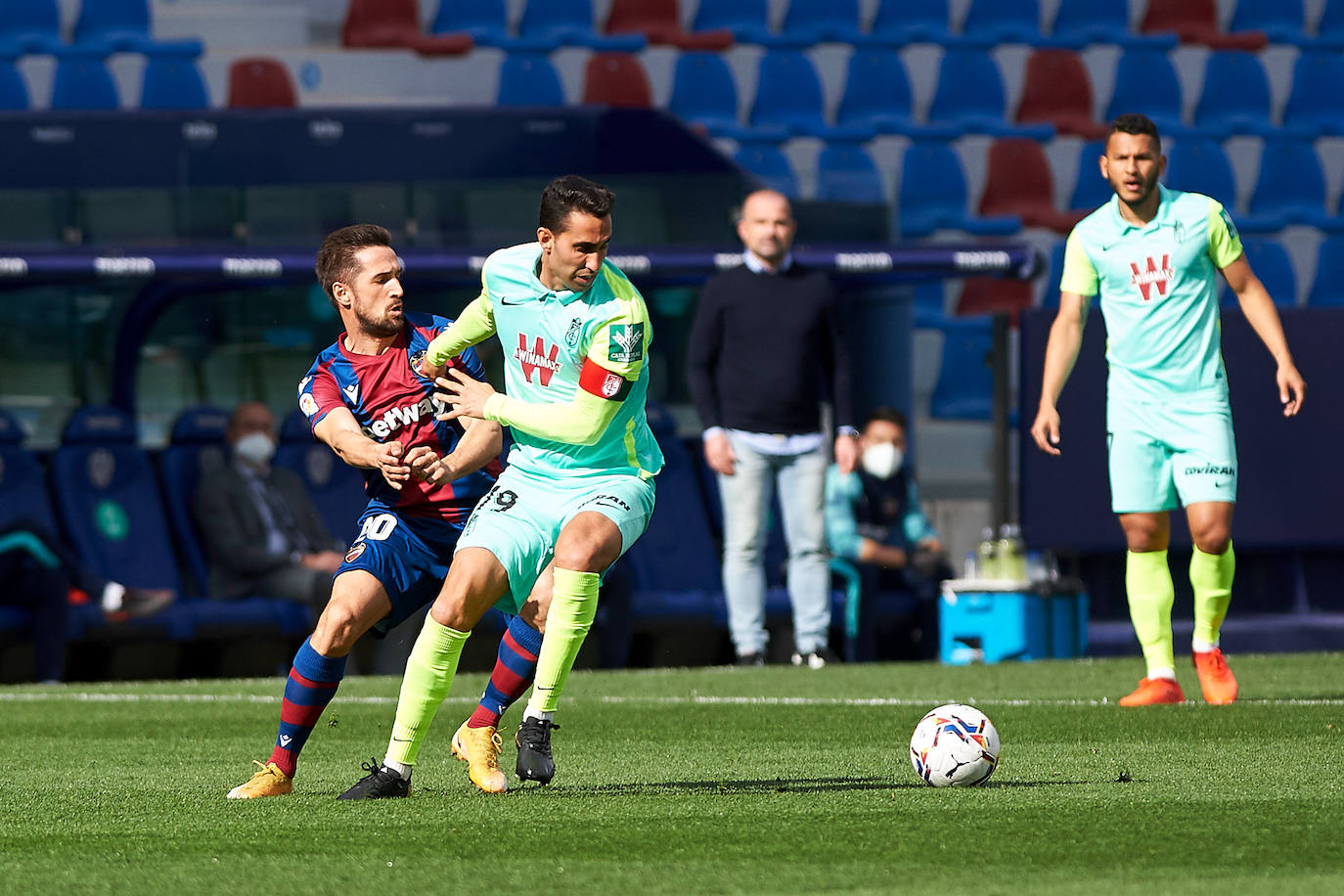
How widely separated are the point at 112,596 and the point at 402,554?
4.94 m

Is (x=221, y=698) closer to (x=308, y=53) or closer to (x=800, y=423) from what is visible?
(x=800, y=423)

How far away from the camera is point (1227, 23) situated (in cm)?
1819

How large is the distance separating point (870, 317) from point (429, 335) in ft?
21.0

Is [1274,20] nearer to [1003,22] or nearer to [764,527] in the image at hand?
[1003,22]

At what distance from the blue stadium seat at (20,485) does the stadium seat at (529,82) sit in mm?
6483

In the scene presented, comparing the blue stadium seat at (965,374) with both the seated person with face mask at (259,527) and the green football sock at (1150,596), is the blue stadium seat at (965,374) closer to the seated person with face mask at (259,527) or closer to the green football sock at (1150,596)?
the seated person with face mask at (259,527)

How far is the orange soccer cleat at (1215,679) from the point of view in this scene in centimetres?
701

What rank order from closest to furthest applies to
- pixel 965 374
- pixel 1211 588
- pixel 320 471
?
pixel 1211 588
pixel 320 471
pixel 965 374

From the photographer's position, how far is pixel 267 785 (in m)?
4.87

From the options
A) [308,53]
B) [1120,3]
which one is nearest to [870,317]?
[308,53]

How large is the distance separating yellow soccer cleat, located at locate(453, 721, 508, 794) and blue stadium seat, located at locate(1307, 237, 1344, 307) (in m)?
12.7

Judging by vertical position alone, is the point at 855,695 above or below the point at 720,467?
below

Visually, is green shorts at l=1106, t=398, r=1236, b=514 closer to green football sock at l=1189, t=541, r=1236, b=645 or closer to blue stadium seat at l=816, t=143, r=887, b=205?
green football sock at l=1189, t=541, r=1236, b=645

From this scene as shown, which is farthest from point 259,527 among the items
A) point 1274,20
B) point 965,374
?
point 1274,20
